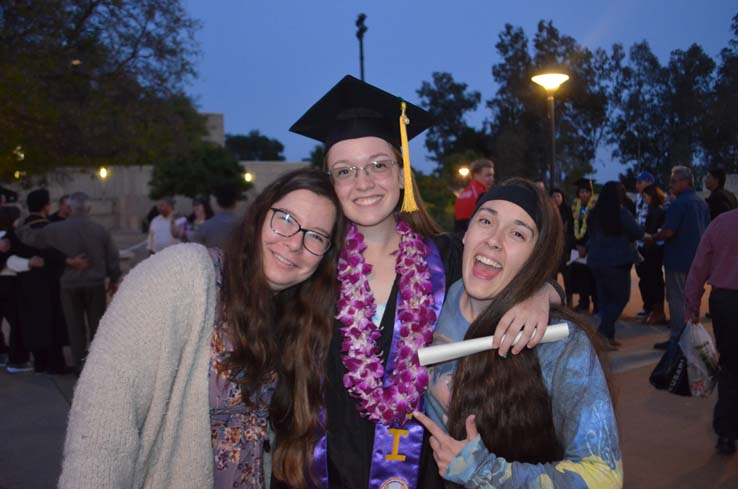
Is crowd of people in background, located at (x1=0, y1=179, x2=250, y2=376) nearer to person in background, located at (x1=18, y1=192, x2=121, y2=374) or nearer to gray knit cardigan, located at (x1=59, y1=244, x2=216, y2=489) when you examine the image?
person in background, located at (x1=18, y1=192, x2=121, y2=374)

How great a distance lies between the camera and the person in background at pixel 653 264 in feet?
25.4

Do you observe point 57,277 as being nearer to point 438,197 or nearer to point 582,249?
point 582,249

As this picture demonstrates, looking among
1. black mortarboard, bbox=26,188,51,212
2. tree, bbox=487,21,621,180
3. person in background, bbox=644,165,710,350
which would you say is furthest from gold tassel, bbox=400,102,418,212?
tree, bbox=487,21,621,180

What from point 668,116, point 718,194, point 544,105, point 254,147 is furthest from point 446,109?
point 254,147

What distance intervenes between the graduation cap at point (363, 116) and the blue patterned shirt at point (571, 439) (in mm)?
1087

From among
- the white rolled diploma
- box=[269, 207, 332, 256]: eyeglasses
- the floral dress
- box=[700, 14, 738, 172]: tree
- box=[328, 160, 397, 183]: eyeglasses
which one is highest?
box=[700, 14, 738, 172]: tree

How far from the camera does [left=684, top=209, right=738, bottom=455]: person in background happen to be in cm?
403

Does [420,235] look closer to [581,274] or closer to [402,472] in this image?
[402,472]

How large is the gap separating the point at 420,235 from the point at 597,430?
123 cm

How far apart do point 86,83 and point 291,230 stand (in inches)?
404

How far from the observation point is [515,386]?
1660 mm

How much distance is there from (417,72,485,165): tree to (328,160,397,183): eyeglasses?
1460 inches

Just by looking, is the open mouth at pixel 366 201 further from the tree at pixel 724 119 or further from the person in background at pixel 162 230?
the tree at pixel 724 119

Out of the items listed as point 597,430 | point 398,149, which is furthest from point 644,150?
point 597,430
